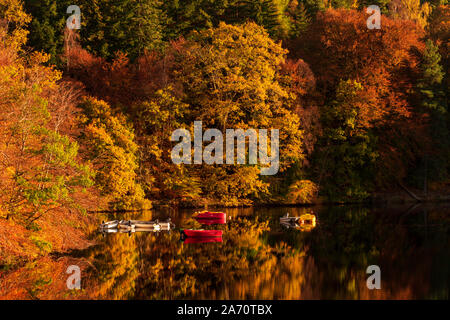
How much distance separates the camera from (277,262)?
2680 cm

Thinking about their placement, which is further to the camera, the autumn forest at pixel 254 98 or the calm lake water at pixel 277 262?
the autumn forest at pixel 254 98

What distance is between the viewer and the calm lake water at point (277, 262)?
69.2ft

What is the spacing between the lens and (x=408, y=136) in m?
64.7

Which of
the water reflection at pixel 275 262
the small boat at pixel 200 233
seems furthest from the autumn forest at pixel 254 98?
the small boat at pixel 200 233

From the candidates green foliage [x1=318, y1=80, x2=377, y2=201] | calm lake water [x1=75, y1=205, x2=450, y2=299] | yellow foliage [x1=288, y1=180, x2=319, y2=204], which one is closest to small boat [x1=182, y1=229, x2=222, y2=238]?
calm lake water [x1=75, y1=205, x2=450, y2=299]

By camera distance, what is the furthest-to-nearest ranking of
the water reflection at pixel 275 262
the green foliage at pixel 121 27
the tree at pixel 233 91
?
1. the green foliage at pixel 121 27
2. the tree at pixel 233 91
3. the water reflection at pixel 275 262

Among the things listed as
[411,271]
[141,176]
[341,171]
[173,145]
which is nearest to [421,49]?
[341,171]

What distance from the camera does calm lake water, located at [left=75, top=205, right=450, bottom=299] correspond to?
830 inches

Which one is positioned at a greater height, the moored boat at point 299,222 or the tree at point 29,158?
the tree at point 29,158

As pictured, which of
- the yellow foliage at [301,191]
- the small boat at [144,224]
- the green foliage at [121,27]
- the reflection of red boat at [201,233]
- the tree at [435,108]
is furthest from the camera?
the green foliage at [121,27]

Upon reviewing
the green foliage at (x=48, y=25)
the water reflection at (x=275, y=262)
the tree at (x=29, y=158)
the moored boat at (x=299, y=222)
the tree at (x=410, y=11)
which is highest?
the tree at (x=410, y=11)

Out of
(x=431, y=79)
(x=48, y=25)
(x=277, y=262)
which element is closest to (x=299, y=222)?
(x=277, y=262)

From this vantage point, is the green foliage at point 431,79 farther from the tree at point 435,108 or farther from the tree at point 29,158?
the tree at point 29,158

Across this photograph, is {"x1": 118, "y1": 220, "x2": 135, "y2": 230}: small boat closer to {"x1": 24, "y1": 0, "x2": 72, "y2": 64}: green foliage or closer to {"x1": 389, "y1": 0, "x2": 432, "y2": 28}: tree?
{"x1": 24, "y1": 0, "x2": 72, "y2": 64}: green foliage
